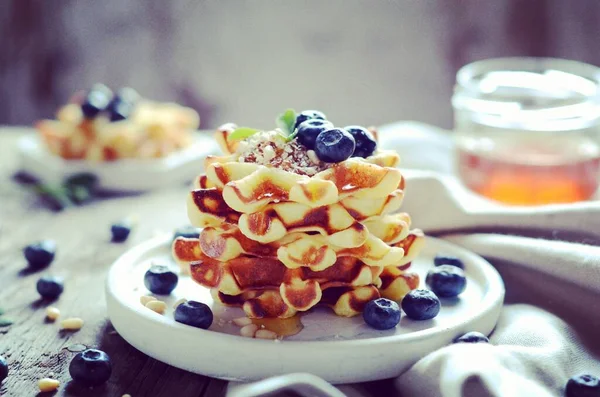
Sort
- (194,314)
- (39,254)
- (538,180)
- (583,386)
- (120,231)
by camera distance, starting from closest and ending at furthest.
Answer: (583,386) → (194,314) → (39,254) → (120,231) → (538,180)

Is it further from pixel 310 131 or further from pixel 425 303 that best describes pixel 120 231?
pixel 425 303

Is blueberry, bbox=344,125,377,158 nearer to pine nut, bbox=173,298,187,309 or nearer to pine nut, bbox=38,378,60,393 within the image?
pine nut, bbox=173,298,187,309

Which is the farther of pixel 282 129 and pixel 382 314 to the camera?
pixel 282 129

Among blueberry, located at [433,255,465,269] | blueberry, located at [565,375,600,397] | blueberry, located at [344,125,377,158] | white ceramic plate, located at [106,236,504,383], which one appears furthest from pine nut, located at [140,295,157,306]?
blueberry, located at [565,375,600,397]

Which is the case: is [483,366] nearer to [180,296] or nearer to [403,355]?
[403,355]

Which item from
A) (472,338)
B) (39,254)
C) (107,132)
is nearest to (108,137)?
(107,132)

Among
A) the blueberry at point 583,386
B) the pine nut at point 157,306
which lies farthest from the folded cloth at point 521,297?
the pine nut at point 157,306
